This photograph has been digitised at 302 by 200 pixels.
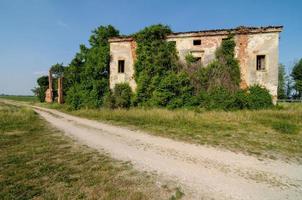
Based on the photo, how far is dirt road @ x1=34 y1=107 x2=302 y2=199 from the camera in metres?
4.39

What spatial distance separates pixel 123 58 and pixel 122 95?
4.26m

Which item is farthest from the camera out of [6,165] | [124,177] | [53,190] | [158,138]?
[158,138]

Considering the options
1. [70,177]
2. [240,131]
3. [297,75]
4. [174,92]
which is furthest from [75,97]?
[297,75]

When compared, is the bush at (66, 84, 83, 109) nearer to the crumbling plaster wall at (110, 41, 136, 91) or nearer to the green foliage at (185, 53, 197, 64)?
the crumbling plaster wall at (110, 41, 136, 91)

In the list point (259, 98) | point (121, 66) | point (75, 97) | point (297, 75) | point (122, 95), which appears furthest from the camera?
point (297, 75)

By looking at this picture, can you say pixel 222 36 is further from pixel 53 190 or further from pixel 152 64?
pixel 53 190

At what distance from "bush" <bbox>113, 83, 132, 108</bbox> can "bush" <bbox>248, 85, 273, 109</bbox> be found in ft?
39.1

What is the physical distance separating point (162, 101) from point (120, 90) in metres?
5.13

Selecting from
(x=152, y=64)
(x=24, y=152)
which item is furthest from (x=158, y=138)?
(x=152, y=64)

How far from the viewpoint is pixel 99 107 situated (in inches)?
922

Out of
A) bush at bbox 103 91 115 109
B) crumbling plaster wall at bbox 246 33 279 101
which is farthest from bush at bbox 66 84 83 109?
crumbling plaster wall at bbox 246 33 279 101

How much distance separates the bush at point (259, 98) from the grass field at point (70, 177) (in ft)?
52.6

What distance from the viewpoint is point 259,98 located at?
18.8 m

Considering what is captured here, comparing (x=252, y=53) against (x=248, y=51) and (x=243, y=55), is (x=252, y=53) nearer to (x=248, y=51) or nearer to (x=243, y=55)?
(x=248, y=51)
